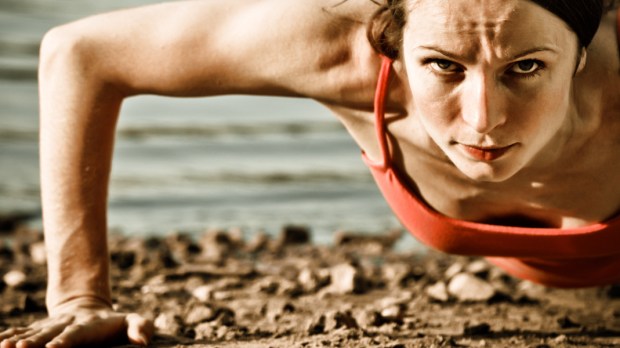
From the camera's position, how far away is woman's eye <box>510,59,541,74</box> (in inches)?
106

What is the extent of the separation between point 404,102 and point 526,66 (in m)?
0.52

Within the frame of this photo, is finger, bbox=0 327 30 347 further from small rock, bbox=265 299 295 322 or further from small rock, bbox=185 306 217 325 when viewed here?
small rock, bbox=265 299 295 322

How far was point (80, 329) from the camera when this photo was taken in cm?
316

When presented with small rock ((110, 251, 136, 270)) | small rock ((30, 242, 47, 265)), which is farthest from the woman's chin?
small rock ((30, 242, 47, 265))

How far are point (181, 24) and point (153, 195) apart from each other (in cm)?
393

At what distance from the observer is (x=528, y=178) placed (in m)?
3.30

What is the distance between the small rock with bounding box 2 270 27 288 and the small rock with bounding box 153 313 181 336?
2.71 feet

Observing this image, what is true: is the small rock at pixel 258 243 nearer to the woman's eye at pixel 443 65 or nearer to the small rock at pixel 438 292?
the small rock at pixel 438 292

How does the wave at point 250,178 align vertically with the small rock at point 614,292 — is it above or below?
above

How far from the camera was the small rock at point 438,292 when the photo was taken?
13.5 feet

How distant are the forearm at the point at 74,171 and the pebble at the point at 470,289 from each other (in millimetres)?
1455

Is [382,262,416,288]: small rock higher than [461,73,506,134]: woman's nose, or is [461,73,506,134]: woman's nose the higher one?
[461,73,506,134]: woman's nose

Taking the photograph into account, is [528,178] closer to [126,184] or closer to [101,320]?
[101,320]

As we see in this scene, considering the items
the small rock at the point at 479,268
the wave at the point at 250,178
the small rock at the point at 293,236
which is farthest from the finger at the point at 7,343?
the wave at the point at 250,178
